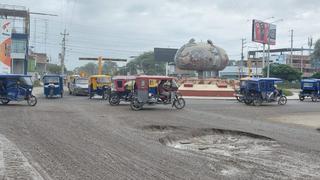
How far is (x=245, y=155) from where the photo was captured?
1171 cm

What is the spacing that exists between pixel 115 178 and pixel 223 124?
11.1 metres

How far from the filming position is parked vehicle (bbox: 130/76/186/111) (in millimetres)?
27108

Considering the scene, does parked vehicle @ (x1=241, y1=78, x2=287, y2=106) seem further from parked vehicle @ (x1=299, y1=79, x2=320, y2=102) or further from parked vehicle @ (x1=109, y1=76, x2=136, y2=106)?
parked vehicle @ (x1=109, y1=76, x2=136, y2=106)

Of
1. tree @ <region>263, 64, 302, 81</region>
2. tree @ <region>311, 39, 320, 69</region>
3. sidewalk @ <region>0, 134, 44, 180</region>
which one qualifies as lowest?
sidewalk @ <region>0, 134, 44, 180</region>

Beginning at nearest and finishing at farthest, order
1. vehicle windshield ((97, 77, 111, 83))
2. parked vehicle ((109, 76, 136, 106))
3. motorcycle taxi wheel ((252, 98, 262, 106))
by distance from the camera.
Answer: parked vehicle ((109, 76, 136, 106))
motorcycle taxi wheel ((252, 98, 262, 106))
vehicle windshield ((97, 77, 111, 83))

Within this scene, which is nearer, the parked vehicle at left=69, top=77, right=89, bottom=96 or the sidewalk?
the sidewalk

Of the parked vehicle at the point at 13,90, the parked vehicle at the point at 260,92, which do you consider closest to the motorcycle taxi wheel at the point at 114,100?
the parked vehicle at the point at 13,90

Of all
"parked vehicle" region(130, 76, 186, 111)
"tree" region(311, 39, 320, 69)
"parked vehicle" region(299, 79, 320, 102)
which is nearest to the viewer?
"parked vehicle" region(130, 76, 186, 111)

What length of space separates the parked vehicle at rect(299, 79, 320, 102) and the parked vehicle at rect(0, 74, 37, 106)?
25140 millimetres

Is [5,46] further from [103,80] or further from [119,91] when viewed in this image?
[119,91]

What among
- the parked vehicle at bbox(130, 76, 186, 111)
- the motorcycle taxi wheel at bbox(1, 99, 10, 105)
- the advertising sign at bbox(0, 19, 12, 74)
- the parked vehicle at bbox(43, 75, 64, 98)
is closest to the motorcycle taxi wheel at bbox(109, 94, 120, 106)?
the parked vehicle at bbox(130, 76, 186, 111)

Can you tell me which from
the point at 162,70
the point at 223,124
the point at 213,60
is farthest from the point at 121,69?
the point at 223,124

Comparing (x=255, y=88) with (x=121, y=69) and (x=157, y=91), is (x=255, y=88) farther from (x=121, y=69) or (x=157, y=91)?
(x=121, y=69)

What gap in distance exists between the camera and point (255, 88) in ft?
114
